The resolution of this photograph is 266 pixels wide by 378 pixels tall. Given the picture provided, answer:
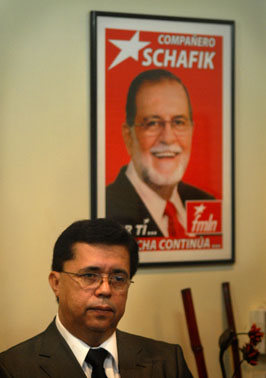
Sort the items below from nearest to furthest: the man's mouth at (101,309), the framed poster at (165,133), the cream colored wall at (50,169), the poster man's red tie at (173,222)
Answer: the man's mouth at (101,309) < the cream colored wall at (50,169) < the framed poster at (165,133) < the poster man's red tie at (173,222)

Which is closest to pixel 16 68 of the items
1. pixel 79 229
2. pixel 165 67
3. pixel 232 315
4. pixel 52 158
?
pixel 52 158

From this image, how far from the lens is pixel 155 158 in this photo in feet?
9.75

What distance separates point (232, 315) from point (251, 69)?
1.17 metres

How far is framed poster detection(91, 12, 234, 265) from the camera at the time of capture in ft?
9.52

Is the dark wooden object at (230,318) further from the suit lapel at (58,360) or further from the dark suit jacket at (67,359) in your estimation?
the suit lapel at (58,360)

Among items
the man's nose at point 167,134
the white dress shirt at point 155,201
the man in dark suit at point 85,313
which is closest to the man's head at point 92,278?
the man in dark suit at point 85,313

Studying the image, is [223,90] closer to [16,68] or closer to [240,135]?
[240,135]

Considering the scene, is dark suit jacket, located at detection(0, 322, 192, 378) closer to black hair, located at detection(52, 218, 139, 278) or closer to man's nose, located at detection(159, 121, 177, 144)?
black hair, located at detection(52, 218, 139, 278)

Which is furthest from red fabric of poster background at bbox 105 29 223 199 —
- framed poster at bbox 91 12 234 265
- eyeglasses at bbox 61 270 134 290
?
eyeglasses at bbox 61 270 134 290

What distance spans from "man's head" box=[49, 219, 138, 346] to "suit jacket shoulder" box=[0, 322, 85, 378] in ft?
0.22

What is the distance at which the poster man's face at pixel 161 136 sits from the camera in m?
2.95

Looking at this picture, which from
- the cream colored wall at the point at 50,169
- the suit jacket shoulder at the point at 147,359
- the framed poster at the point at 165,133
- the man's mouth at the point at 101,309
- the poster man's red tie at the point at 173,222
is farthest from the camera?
the poster man's red tie at the point at 173,222

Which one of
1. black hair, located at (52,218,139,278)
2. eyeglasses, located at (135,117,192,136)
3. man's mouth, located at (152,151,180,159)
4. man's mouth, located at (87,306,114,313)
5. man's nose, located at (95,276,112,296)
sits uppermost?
eyeglasses, located at (135,117,192,136)

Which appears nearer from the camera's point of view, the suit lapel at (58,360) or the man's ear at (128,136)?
the suit lapel at (58,360)
